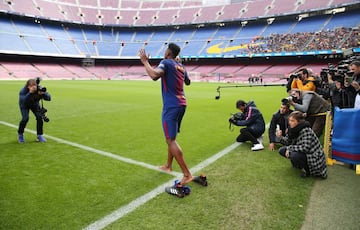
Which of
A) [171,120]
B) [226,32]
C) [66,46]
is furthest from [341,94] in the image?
[66,46]

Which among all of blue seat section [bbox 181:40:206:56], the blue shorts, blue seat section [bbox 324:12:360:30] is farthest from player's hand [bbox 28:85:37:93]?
blue seat section [bbox 181:40:206:56]

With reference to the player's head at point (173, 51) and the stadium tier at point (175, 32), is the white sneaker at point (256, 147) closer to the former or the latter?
the player's head at point (173, 51)

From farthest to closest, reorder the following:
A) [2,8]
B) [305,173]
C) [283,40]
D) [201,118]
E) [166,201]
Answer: [2,8], [283,40], [201,118], [305,173], [166,201]

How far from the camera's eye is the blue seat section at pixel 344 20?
142ft

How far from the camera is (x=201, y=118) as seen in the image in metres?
10.1

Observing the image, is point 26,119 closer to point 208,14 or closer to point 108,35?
point 208,14

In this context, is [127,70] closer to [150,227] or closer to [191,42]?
[191,42]

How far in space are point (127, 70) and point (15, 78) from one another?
954 inches

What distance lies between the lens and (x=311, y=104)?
5.94 meters

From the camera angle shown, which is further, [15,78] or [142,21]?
[142,21]

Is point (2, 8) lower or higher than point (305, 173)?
higher

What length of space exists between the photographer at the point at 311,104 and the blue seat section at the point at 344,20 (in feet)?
153

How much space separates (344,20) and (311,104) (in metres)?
50.2

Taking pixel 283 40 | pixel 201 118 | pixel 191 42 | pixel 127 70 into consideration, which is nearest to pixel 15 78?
pixel 127 70
